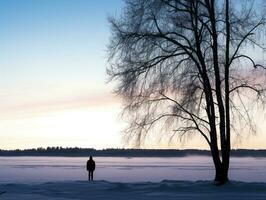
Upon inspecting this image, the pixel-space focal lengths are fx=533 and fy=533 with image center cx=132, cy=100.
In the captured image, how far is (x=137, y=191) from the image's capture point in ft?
76.1

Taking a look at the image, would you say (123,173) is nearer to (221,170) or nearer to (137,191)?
(221,170)

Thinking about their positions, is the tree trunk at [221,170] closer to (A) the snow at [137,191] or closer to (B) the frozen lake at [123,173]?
(A) the snow at [137,191]

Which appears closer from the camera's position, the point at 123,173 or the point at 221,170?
the point at 221,170

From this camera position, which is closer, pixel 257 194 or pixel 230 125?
pixel 257 194

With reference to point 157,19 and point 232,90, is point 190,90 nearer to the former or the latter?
point 232,90

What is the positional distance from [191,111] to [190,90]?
102cm

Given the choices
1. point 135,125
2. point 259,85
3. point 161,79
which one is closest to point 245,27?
point 259,85

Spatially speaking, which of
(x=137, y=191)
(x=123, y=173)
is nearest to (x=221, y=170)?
(x=137, y=191)

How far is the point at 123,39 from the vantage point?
25.0m

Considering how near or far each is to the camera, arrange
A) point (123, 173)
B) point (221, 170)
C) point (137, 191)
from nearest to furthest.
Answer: point (137, 191) < point (221, 170) < point (123, 173)

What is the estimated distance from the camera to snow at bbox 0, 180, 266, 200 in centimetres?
2084

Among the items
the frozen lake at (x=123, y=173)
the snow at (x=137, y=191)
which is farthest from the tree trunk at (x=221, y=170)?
the frozen lake at (x=123, y=173)

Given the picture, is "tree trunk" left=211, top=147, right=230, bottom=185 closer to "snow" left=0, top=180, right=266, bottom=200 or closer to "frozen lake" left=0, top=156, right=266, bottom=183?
"snow" left=0, top=180, right=266, bottom=200

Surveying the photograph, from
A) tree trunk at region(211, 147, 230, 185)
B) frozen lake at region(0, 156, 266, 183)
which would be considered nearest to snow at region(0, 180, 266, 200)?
tree trunk at region(211, 147, 230, 185)
